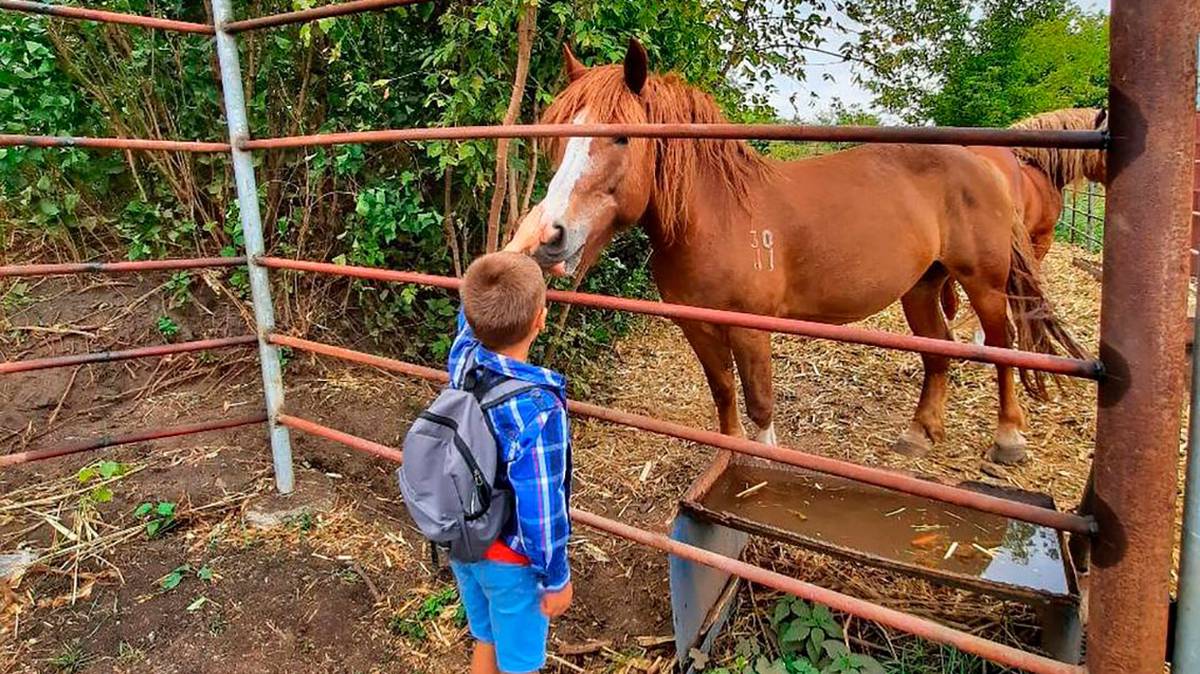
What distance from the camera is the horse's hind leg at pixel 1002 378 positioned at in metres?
3.31

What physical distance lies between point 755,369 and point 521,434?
5.34ft

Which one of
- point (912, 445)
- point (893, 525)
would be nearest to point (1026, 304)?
point (912, 445)

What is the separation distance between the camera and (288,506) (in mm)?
2539

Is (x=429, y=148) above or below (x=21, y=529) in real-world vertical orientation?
above

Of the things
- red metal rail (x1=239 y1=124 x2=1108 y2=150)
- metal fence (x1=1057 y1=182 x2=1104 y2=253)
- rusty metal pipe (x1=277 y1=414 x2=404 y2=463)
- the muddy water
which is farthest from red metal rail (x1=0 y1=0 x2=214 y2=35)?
metal fence (x1=1057 y1=182 x2=1104 y2=253)

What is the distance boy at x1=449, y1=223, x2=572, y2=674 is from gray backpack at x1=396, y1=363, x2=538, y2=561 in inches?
0.9

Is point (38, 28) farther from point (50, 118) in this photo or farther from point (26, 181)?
point (26, 181)

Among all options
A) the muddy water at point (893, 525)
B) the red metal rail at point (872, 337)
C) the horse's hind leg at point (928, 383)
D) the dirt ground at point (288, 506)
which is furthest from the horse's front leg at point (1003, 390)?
the red metal rail at point (872, 337)

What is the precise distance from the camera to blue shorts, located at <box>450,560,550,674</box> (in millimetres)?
1370

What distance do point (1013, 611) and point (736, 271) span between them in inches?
54.0

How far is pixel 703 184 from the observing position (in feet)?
8.52

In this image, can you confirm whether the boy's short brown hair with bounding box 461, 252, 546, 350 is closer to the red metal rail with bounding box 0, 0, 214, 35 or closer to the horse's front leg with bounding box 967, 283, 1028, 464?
the red metal rail with bounding box 0, 0, 214, 35

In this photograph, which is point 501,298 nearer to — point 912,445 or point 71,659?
point 71,659

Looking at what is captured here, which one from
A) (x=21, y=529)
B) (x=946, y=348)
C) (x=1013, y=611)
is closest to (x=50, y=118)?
(x=21, y=529)
